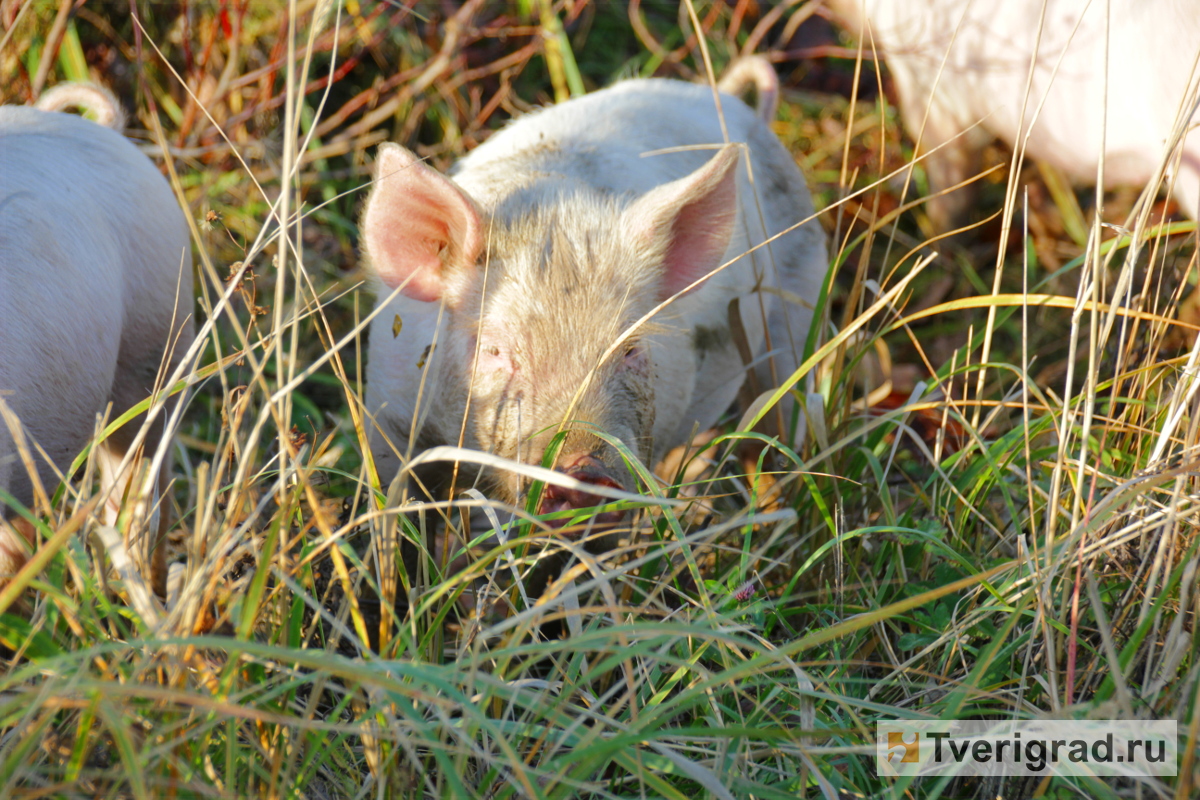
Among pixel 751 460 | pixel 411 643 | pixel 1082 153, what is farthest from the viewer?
pixel 751 460

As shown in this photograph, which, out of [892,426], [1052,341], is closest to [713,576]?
[892,426]

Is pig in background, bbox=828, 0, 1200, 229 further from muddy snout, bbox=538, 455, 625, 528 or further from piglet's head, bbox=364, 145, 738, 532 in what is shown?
muddy snout, bbox=538, 455, 625, 528

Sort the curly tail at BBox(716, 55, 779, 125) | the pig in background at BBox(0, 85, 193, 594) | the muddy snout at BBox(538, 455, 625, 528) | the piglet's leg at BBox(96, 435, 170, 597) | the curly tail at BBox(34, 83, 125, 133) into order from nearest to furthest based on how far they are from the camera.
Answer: the piglet's leg at BBox(96, 435, 170, 597) → the pig in background at BBox(0, 85, 193, 594) → the muddy snout at BBox(538, 455, 625, 528) → the curly tail at BBox(34, 83, 125, 133) → the curly tail at BBox(716, 55, 779, 125)

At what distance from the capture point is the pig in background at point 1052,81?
3148mm

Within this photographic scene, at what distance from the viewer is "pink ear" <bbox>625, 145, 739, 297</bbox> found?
2.45 m

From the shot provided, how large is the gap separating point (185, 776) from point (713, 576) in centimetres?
145

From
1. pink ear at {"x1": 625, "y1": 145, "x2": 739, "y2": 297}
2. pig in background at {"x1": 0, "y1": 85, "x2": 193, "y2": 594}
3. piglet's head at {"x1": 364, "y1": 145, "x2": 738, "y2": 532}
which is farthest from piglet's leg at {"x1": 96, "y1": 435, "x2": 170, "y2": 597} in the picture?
pink ear at {"x1": 625, "y1": 145, "x2": 739, "y2": 297}

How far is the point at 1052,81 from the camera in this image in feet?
7.82

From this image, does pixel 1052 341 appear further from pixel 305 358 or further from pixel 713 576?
pixel 305 358

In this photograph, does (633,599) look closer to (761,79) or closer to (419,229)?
(419,229)

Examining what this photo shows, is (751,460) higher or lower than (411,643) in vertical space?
lower

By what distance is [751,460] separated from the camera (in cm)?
402

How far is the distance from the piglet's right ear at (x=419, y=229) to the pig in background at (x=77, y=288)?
51 cm

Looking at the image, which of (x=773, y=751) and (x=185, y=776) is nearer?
(x=185, y=776)
